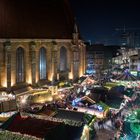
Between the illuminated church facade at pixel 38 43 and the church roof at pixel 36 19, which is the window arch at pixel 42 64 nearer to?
the illuminated church facade at pixel 38 43

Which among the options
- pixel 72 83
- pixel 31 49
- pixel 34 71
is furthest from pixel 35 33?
pixel 72 83

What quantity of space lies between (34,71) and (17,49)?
416cm

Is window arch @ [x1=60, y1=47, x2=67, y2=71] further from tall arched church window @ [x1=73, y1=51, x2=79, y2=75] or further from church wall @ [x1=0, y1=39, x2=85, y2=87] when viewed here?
tall arched church window @ [x1=73, y1=51, x2=79, y2=75]

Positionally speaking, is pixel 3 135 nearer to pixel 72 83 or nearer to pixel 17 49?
pixel 17 49

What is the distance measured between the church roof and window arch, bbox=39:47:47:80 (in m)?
2.38

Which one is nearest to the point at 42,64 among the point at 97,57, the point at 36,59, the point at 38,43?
the point at 36,59

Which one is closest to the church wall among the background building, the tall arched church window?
the tall arched church window

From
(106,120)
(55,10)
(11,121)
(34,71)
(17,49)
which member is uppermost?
(55,10)

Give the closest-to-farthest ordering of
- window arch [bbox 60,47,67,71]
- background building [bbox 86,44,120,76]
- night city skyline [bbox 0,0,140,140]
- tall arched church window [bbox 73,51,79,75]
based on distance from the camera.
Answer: night city skyline [bbox 0,0,140,140] → window arch [bbox 60,47,67,71] → tall arched church window [bbox 73,51,79,75] → background building [bbox 86,44,120,76]

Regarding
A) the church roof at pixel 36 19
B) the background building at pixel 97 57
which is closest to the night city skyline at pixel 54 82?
the church roof at pixel 36 19

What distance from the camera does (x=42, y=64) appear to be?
142 feet

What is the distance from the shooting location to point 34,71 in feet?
135

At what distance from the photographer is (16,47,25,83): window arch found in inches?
1561

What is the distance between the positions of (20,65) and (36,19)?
25.9 ft
